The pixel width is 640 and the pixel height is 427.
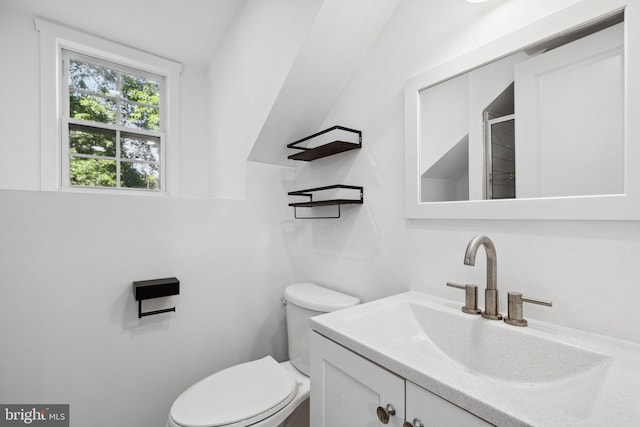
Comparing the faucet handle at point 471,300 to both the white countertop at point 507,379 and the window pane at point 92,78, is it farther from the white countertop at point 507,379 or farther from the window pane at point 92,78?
the window pane at point 92,78

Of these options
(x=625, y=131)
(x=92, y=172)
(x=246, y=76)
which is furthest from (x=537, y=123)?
(x=92, y=172)

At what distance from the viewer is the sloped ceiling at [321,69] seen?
1.28 metres

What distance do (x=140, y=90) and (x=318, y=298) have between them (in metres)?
2.23

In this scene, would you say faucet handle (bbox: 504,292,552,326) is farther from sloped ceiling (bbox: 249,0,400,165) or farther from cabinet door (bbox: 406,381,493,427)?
sloped ceiling (bbox: 249,0,400,165)

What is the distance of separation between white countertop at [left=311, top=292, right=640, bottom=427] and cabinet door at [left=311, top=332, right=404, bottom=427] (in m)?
0.03

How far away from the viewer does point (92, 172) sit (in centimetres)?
215

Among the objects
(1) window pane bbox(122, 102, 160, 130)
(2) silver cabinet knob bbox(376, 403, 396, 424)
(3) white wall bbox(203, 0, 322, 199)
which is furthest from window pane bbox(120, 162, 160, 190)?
(2) silver cabinet knob bbox(376, 403, 396, 424)

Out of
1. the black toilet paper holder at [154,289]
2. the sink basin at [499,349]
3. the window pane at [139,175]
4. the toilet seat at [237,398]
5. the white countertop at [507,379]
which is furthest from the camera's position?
the window pane at [139,175]

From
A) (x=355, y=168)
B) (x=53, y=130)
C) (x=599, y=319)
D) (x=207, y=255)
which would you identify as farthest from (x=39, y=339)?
(x=599, y=319)

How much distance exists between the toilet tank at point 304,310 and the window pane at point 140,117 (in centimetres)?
187

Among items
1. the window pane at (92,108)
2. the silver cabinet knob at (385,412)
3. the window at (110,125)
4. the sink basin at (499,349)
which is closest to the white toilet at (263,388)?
the sink basin at (499,349)

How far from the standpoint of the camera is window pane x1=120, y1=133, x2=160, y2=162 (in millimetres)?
2291

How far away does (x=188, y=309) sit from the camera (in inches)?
60.6

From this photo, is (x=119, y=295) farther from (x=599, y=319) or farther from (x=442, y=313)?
(x=599, y=319)
